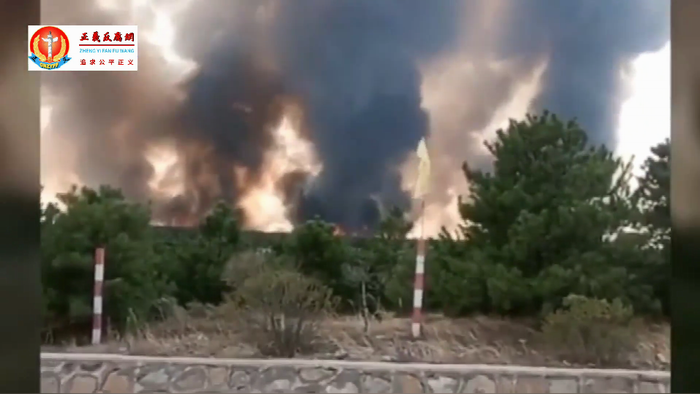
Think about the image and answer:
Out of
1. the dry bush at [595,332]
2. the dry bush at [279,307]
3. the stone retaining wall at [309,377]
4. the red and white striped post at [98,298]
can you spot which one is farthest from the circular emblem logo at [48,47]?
the dry bush at [595,332]

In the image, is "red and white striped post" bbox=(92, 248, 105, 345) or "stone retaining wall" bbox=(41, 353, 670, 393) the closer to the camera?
"stone retaining wall" bbox=(41, 353, 670, 393)

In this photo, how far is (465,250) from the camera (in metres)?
2.79

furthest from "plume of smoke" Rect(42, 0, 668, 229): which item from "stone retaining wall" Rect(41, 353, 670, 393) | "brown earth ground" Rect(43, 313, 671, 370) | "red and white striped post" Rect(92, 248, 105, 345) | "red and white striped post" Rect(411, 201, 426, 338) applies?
"stone retaining wall" Rect(41, 353, 670, 393)

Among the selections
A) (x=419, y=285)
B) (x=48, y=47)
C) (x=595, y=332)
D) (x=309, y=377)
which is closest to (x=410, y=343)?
(x=419, y=285)

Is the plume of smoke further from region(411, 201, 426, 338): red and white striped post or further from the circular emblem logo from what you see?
region(411, 201, 426, 338): red and white striped post

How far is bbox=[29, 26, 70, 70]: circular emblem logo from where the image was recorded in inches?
111

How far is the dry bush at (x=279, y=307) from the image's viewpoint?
9.15 feet

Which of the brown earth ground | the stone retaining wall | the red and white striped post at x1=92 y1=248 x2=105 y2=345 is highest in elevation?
the red and white striped post at x1=92 y1=248 x2=105 y2=345

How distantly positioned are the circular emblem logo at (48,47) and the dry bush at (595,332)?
245cm

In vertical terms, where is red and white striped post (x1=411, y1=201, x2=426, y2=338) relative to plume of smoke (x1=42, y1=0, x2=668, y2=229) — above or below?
below

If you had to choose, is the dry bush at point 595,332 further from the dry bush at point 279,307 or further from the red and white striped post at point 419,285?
the dry bush at point 279,307

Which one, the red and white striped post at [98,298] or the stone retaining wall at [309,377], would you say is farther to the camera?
the red and white striped post at [98,298]

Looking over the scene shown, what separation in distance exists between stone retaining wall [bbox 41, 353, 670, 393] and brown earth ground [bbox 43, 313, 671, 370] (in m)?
0.03

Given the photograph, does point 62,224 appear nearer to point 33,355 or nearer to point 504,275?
point 33,355
